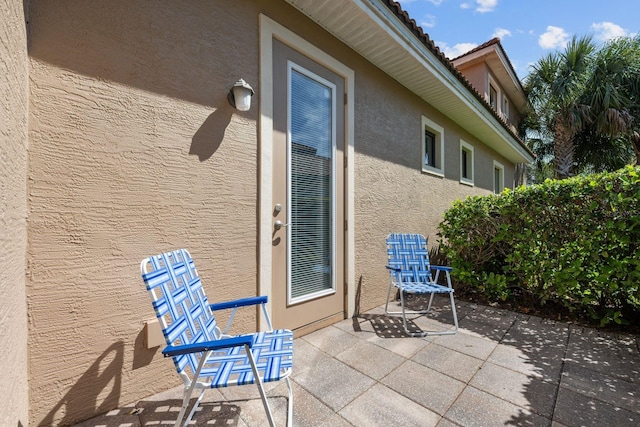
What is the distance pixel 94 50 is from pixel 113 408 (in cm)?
252

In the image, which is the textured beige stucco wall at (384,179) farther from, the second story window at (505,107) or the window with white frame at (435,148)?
the second story window at (505,107)

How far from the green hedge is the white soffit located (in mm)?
2168

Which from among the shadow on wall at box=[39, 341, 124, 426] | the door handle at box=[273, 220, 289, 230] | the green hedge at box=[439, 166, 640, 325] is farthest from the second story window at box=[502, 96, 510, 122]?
the shadow on wall at box=[39, 341, 124, 426]

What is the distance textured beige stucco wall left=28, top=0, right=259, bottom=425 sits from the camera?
1.69 m

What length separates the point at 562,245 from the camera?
374cm

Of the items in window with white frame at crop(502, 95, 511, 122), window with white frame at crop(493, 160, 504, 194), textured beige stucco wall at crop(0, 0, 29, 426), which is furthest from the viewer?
window with white frame at crop(502, 95, 511, 122)

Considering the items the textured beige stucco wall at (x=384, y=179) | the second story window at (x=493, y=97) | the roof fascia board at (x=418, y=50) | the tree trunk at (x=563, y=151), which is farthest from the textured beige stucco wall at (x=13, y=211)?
the tree trunk at (x=563, y=151)

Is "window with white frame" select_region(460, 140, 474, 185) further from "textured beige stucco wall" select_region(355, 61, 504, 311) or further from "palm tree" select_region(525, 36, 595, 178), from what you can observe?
"palm tree" select_region(525, 36, 595, 178)

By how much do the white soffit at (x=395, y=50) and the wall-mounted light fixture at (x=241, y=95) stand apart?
1283 mm

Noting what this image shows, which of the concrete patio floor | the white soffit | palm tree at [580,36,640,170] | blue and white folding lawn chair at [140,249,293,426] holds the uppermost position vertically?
palm tree at [580,36,640,170]

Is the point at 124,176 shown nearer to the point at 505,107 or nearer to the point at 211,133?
the point at 211,133

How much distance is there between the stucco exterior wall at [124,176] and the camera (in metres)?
1.69

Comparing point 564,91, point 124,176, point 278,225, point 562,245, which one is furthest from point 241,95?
point 564,91

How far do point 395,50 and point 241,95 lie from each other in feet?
8.28
